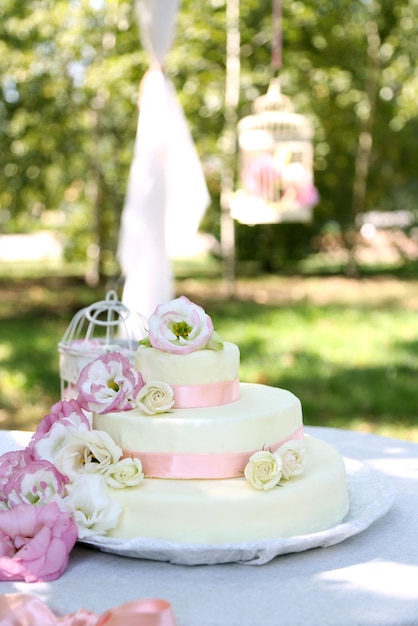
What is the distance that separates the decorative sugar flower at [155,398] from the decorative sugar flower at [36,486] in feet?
0.76

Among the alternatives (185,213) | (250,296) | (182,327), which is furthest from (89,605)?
(250,296)

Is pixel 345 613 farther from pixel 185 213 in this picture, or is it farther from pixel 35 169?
pixel 35 169

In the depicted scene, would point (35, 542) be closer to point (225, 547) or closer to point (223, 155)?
point (225, 547)

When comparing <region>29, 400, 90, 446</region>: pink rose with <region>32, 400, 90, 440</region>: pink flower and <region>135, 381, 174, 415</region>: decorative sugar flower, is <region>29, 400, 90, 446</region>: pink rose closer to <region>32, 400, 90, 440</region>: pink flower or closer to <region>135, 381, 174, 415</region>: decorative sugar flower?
<region>32, 400, 90, 440</region>: pink flower

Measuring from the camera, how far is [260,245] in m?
14.1

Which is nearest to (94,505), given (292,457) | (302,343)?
(292,457)

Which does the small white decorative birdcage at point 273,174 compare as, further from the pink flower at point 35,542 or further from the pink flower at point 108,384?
the pink flower at point 35,542

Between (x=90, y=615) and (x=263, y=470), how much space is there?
538 mm

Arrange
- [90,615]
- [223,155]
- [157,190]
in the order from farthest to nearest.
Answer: [223,155]
[157,190]
[90,615]

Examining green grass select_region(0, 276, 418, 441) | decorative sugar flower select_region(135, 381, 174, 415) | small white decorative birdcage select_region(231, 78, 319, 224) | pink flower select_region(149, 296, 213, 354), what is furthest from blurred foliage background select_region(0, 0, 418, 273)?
decorative sugar flower select_region(135, 381, 174, 415)

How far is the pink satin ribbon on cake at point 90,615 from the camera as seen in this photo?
1509mm

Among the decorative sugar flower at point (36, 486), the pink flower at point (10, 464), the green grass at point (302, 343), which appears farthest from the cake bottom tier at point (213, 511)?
the green grass at point (302, 343)

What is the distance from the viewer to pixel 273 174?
949 centimetres

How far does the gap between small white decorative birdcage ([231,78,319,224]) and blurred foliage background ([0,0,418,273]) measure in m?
1.37
